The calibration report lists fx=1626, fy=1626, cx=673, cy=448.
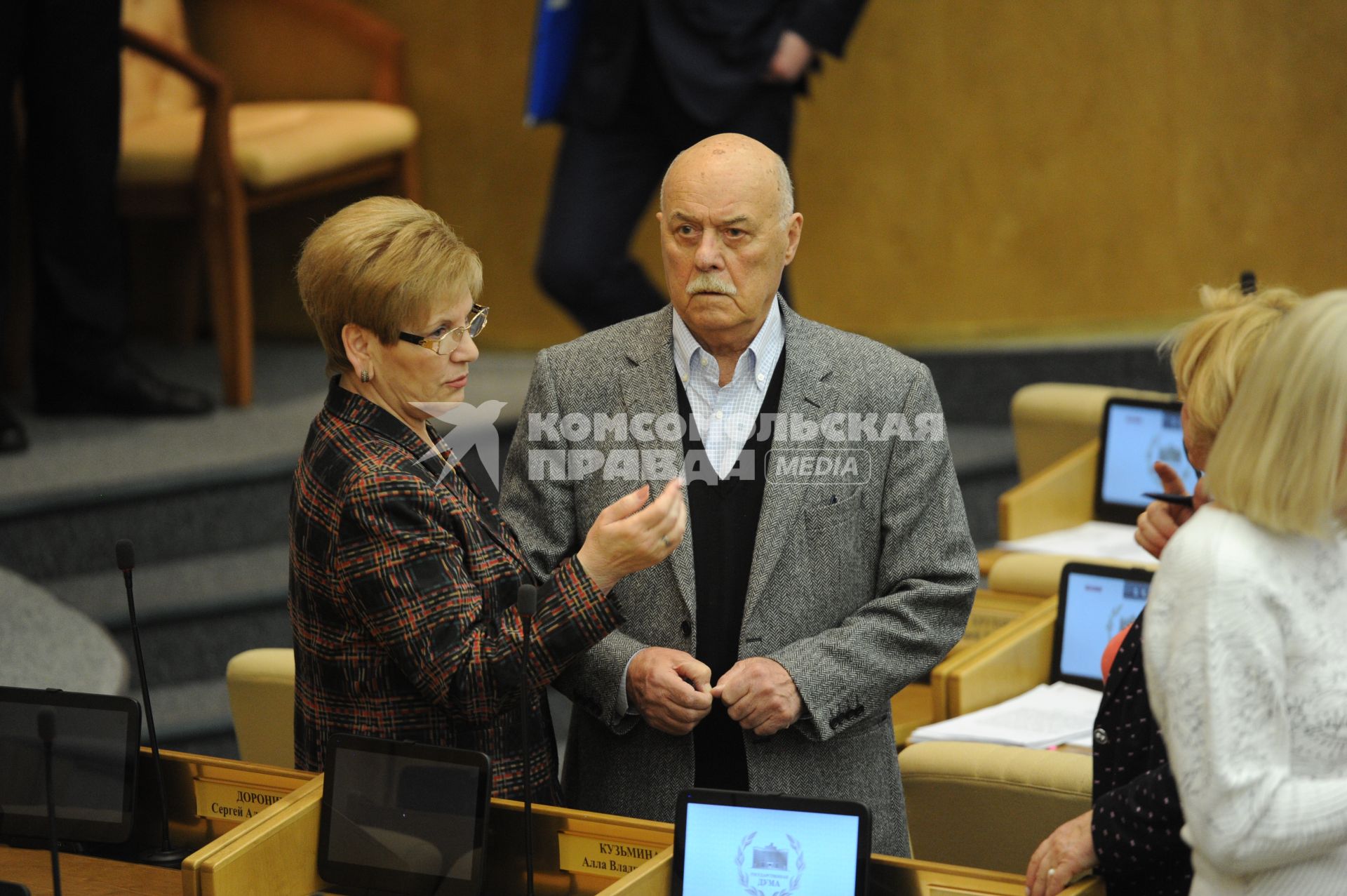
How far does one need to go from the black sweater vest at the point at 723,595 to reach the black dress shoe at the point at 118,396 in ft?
8.66

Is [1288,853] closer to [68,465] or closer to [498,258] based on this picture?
[68,465]

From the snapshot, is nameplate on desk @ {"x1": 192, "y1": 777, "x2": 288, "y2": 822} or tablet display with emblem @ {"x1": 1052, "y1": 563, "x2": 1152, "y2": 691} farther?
tablet display with emblem @ {"x1": 1052, "y1": 563, "x2": 1152, "y2": 691}

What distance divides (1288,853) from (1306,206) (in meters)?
4.20

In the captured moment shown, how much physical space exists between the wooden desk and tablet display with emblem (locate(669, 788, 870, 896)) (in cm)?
59

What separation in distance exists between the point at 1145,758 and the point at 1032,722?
1.08m

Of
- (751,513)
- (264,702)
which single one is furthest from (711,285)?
(264,702)

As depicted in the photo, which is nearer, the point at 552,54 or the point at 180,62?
the point at 552,54

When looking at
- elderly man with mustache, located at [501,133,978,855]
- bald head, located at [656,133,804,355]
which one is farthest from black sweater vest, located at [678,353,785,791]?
bald head, located at [656,133,804,355]

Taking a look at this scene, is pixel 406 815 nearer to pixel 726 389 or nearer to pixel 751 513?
pixel 751 513

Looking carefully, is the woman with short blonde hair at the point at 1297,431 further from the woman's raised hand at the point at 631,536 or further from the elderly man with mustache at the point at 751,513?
the elderly man with mustache at the point at 751,513

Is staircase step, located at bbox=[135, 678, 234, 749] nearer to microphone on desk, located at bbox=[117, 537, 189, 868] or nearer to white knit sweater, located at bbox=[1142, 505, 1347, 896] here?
microphone on desk, located at bbox=[117, 537, 189, 868]

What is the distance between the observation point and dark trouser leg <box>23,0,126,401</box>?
13.2 feet

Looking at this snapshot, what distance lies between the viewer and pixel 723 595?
2121 mm

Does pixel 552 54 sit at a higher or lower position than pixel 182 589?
higher
